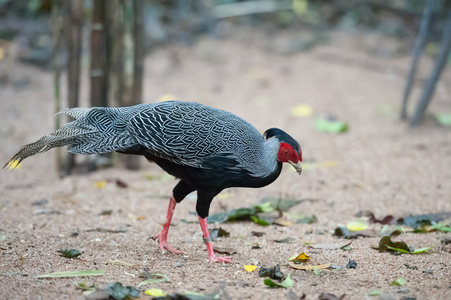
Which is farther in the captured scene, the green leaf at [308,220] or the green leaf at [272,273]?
the green leaf at [308,220]

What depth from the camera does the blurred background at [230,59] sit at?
7.20 metres

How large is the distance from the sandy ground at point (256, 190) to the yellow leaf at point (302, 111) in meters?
0.13

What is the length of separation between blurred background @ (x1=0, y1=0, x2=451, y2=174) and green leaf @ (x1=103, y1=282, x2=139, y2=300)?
160 inches

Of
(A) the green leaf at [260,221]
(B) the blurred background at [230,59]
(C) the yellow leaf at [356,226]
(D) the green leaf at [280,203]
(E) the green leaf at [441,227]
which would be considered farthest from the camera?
(B) the blurred background at [230,59]

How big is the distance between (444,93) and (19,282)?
9570mm

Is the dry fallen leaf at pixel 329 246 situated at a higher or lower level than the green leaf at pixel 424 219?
lower

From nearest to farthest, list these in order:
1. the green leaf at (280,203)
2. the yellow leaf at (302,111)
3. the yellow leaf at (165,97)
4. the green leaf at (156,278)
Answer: the green leaf at (156,278)
the green leaf at (280,203)
the yellow leaf at (302,111)
the yellow leaf at (165,97)

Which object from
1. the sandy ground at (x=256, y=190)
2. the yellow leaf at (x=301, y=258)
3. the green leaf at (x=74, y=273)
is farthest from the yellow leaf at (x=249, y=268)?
the green leaf at (x=74, y=273)

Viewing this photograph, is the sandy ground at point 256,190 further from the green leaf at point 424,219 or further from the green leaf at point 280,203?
the green leaf at point 424,219

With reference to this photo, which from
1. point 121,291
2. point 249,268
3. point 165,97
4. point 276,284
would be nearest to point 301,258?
point 249,268

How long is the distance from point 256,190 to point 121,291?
3.38 m

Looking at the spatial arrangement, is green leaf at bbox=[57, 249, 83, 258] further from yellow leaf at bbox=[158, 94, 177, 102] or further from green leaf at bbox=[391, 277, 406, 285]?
yellow leaf at bbox=[158, 94, 177, 102]

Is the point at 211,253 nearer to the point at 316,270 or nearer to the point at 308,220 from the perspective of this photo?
the point at 316,270

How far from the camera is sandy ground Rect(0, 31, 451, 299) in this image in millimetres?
3523
